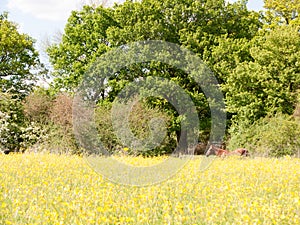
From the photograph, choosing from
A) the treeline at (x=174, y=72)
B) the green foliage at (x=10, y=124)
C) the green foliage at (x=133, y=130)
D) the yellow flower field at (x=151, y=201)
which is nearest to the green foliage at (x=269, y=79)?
the treeline at (x=174, y=72)

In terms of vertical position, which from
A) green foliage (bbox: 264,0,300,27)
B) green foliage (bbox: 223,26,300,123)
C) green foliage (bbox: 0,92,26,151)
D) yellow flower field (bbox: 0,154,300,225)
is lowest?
yellow flower field (bbox: 0,154,300,225)

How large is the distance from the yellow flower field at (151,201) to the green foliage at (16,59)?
22409 mm

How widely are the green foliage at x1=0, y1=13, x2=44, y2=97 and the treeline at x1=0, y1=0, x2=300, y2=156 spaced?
77 millimetres

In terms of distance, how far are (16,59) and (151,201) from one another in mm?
28076

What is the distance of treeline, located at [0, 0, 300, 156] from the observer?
20766 millimetres

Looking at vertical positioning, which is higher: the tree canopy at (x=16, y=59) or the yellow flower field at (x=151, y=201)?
the tree canopy at (x=16, y=59)

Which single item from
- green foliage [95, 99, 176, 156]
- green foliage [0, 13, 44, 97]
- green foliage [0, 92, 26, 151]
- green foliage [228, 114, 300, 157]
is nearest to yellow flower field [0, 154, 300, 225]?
green foliage [95, 99, 176, 156]

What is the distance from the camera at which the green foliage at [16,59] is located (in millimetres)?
31000

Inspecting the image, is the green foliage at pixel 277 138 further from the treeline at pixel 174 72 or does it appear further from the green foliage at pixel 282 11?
the green foliage at pixel 282 11

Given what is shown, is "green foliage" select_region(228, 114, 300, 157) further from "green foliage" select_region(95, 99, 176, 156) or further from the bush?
the bush

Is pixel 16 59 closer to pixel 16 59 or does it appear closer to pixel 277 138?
pixel 16 59

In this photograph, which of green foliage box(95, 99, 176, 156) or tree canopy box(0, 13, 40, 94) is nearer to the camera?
green foliage box(95, 99, 176, 156)

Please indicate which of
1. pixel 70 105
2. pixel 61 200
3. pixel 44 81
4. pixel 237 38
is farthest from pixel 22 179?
pixel 44 81

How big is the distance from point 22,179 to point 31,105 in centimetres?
1388
